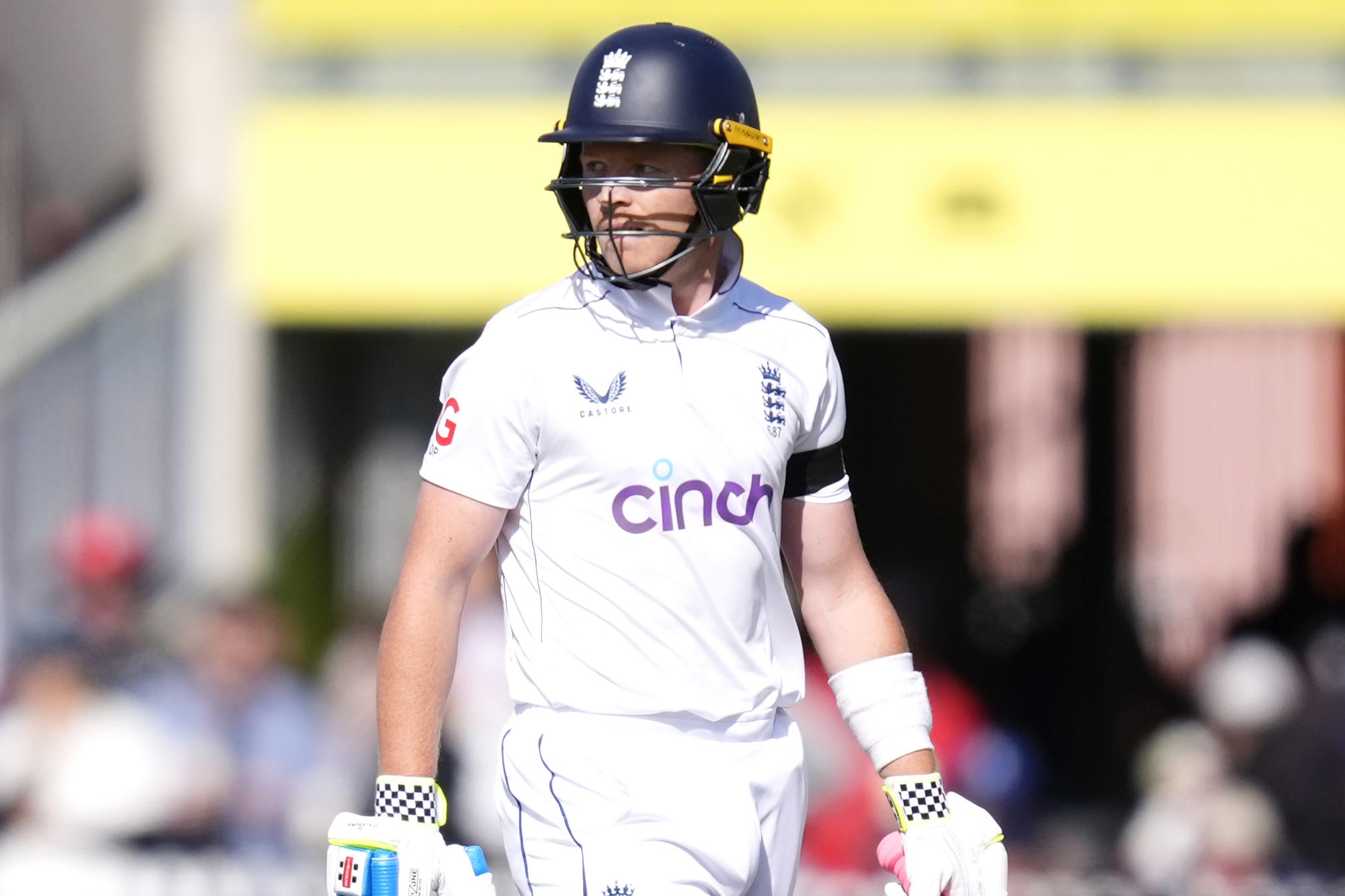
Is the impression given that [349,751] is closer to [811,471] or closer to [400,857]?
[811,471]

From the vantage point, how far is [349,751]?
24.6ft

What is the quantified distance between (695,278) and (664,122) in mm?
289

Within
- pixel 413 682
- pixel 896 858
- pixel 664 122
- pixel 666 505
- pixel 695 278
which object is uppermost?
pixel 664 122

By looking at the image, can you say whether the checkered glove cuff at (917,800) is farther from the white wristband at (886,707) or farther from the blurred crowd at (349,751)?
the blurred crowd at (349,751)

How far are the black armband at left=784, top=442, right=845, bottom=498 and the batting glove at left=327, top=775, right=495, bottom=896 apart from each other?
33.1 inches

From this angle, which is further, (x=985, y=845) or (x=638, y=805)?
(x=985, y=845)

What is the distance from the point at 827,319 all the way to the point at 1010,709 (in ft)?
8.11

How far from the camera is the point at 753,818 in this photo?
3135 mm

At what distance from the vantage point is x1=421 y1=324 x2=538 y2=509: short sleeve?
310 cm

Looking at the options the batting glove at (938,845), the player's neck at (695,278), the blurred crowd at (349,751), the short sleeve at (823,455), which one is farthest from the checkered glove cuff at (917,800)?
the blurred crowd at (349,751)

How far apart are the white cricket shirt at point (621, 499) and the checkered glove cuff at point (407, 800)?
243mm

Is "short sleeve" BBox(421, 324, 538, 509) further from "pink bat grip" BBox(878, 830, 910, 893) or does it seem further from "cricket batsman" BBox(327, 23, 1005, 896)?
"pink bat grip" BBox(878, 830, 910, 893)

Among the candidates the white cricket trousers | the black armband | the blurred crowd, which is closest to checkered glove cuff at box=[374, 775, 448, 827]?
the white cricket trousers

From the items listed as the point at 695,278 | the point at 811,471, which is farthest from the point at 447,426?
the point at 811,471
